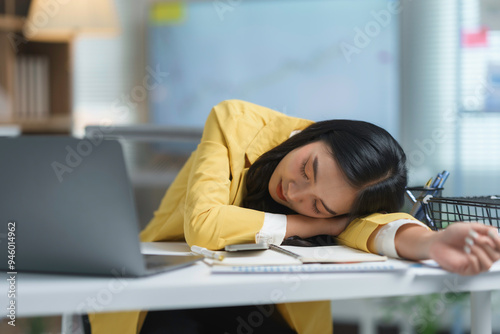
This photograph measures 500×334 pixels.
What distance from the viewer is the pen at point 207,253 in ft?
2.64

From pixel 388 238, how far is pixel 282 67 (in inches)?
93.3

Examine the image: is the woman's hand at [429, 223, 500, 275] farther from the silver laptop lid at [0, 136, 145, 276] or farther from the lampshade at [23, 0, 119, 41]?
the lampshade at [23, 0, 119, 41]

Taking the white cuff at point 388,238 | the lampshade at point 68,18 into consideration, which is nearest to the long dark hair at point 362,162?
the white cuff at point 388,238

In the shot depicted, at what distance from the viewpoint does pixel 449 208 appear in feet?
3.12

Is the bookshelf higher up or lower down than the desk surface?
higher up

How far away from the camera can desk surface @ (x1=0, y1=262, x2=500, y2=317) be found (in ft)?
1.93

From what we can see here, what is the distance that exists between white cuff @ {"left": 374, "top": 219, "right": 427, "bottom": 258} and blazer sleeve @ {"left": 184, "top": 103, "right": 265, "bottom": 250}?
8.0 inches

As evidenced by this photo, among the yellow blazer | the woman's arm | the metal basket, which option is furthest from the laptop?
the metal basket

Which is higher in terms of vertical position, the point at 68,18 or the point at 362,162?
the point at 68,18

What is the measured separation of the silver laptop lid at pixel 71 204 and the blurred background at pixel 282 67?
1832 millimetres

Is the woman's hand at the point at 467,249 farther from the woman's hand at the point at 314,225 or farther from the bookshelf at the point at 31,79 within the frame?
the bookshelf at the point at 31,79

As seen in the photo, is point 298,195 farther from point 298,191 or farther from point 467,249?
point 467,249

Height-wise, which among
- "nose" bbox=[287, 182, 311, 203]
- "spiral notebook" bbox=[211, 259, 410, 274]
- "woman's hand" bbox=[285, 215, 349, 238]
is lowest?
"woman's hand" bbox=[285, 215, 349, 238]

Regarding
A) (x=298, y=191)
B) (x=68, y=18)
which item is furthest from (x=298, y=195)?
(x=68, y=18)
